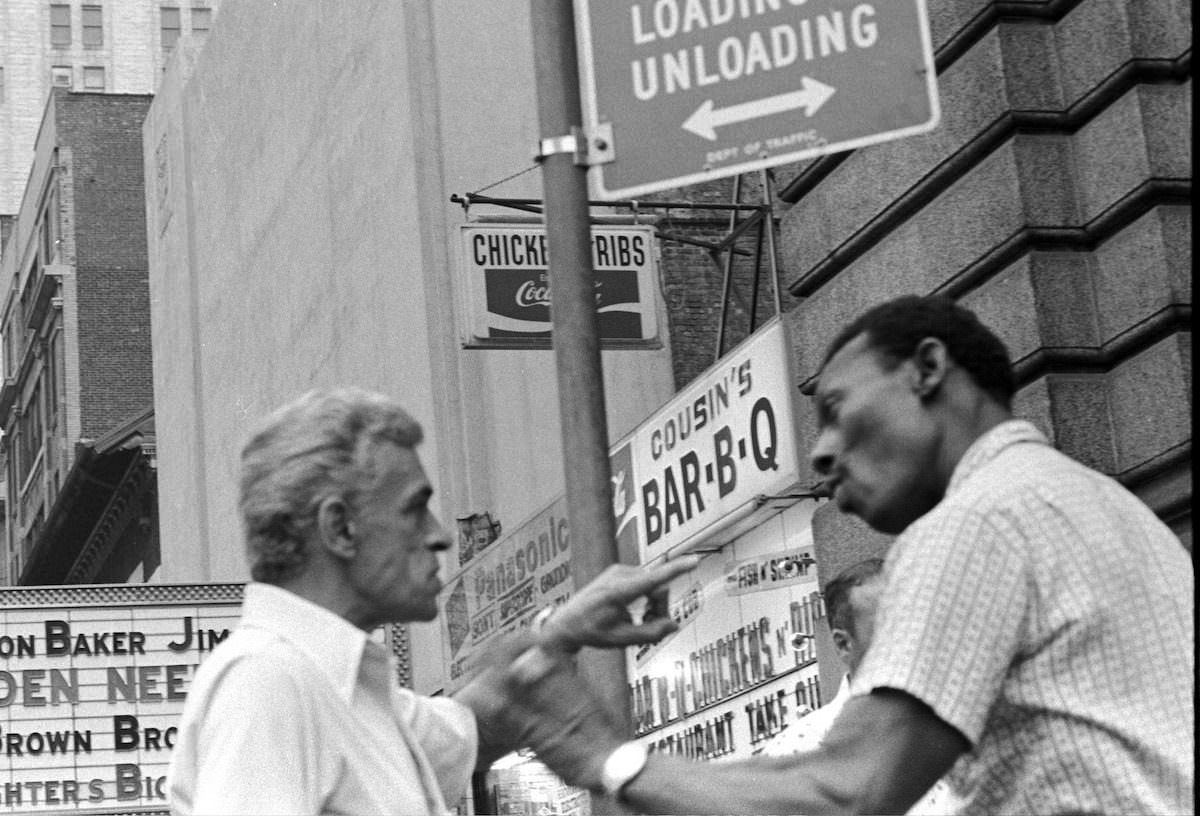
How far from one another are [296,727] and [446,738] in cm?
68

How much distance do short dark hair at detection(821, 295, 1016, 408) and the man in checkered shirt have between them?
0.47 ft

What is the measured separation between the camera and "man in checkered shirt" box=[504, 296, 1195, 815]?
319 centimetres

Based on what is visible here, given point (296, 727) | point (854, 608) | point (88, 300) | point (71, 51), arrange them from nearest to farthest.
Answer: point (296, 727)
point (854, 608)
point (88, 300)
point (71, 51)

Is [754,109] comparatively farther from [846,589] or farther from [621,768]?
[621,768]

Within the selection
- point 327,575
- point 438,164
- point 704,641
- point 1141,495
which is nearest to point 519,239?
point 704,641

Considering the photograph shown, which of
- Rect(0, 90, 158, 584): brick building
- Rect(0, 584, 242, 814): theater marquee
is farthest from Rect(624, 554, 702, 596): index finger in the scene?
Rect(0, 90, 158, 584): brick building

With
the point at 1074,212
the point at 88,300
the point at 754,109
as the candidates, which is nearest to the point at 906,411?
the point at 754,109

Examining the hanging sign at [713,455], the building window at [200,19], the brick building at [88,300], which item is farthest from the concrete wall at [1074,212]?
the building window at [200,19]

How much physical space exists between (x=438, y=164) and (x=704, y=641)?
28.0 ft

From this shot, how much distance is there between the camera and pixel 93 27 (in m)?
99.0

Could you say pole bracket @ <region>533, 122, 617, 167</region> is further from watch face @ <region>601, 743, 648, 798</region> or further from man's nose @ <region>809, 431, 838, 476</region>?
watch face @ <region>601, 743, 648, 798</region>

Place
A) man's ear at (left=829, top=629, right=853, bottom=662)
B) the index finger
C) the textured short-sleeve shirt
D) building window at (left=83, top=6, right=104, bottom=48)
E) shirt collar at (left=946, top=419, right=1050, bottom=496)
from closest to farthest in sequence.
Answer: the textured short-sleeve shirt
shirt collar at (left=946, top=419, right=1050, bottom=496)
the index finger
man's ear at (left=829, top=629, right=853, bottom=662)
building window at (left=83, top=6, right=104, bottom=48)

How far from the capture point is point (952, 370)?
Result: 3.57 m

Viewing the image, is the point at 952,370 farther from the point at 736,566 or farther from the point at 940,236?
the point at 736,566
